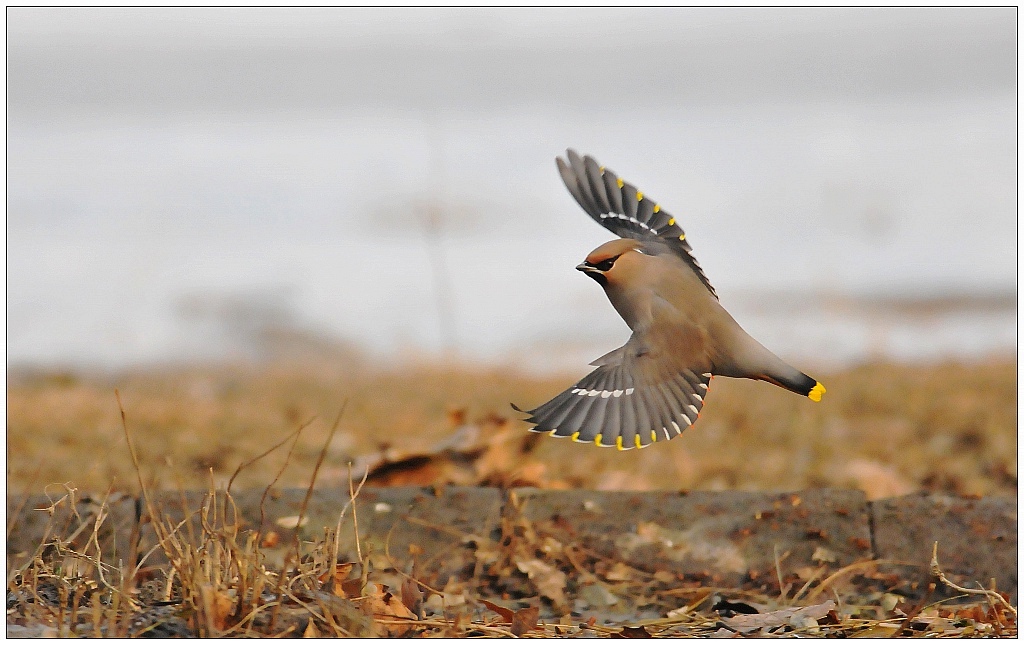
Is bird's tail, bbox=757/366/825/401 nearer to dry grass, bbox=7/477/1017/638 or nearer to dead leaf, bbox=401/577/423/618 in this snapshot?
dry grass, bbox=7/477/1017/638

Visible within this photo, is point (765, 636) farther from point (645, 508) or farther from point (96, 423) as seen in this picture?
A: point (96, 423)

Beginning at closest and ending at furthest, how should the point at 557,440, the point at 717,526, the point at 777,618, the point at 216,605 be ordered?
→ the point at 216,605 < the point at 777,618 < the point at 717,526 < the point at 557,440

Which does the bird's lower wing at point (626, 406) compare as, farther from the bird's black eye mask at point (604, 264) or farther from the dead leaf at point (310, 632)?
the dead leaf at point (310, 632)

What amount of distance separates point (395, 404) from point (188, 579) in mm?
3708

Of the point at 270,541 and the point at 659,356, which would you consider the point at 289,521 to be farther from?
the point at 659,356

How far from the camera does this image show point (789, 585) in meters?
2.95

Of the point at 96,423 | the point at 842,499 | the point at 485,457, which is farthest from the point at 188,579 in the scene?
the point at 96,423

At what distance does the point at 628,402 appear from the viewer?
1.85m

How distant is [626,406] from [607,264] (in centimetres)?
25

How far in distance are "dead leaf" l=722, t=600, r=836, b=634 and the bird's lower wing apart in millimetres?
767

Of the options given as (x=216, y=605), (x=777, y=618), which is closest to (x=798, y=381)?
(x=777, y=618)

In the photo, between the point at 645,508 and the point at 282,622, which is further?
the point at 645,508

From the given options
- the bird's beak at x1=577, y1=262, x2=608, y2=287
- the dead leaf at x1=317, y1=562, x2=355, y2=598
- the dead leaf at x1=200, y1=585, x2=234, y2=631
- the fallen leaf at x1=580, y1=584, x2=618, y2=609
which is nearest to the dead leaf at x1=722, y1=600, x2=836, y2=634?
the fallen leaf at x1=580, y1=584, x2=618, y2=609

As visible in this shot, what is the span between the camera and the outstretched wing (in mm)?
1813
